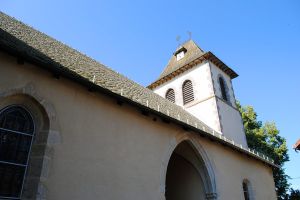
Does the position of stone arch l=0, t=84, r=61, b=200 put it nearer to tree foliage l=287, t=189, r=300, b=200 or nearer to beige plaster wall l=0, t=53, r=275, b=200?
beige plaster wall l=0, t=53, r=275, b=200

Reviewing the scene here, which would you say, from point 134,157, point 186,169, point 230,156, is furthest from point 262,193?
point 134,157

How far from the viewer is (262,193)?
503 inches

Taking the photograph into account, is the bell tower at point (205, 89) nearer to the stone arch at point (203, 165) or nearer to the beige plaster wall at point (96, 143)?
the stone arch at point (203, 165)

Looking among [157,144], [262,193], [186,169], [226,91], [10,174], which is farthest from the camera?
[226,91]

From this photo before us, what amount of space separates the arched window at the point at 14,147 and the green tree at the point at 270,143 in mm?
18821

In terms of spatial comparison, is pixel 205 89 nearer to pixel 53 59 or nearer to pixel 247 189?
pixel 247 189

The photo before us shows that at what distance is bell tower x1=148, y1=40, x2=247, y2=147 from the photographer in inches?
614

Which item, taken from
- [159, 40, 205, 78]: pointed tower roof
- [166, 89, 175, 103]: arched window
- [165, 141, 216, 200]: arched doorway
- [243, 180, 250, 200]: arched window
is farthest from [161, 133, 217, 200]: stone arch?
[159, 40, 205, 78]: pointed tower roof

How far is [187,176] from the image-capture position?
443 inches

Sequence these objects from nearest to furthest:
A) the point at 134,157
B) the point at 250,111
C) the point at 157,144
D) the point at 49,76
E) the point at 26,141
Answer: the point at 26,141
the point at 49,76
the point at 134,157
the point at 157,144
the point at 250,111

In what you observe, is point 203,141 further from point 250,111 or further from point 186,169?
point 250,111

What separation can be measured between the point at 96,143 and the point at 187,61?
1266cm

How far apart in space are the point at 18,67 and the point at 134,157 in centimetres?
368

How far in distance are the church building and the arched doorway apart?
4cm
